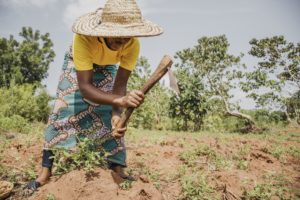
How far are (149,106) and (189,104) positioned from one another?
174cm

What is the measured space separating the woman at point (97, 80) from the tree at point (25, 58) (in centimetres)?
2010

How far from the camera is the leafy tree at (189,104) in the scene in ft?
46.4

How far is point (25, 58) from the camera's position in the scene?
2314cm

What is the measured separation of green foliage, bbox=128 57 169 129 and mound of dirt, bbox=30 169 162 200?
10942 millimetres

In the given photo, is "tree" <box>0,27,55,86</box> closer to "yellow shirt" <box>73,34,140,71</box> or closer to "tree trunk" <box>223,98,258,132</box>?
"tree trunk" <box>223,98,258,132</box>

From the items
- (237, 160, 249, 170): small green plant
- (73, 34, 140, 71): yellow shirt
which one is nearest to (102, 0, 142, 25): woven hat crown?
(73, 34, 140, 71): yellow shirt

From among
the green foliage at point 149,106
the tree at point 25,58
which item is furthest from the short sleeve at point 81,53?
the tree at point 25,58

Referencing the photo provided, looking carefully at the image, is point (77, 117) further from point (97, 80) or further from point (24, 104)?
point (24, 104)

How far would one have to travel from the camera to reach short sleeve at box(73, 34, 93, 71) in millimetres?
2383

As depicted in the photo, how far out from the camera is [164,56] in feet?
7.00

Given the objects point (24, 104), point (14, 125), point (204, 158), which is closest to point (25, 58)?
point (24, 104)

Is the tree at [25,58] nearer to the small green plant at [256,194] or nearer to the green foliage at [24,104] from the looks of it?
the green foliage at [24,104]

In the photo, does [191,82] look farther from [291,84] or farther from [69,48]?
[69,48]

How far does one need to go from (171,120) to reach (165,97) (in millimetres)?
1169
